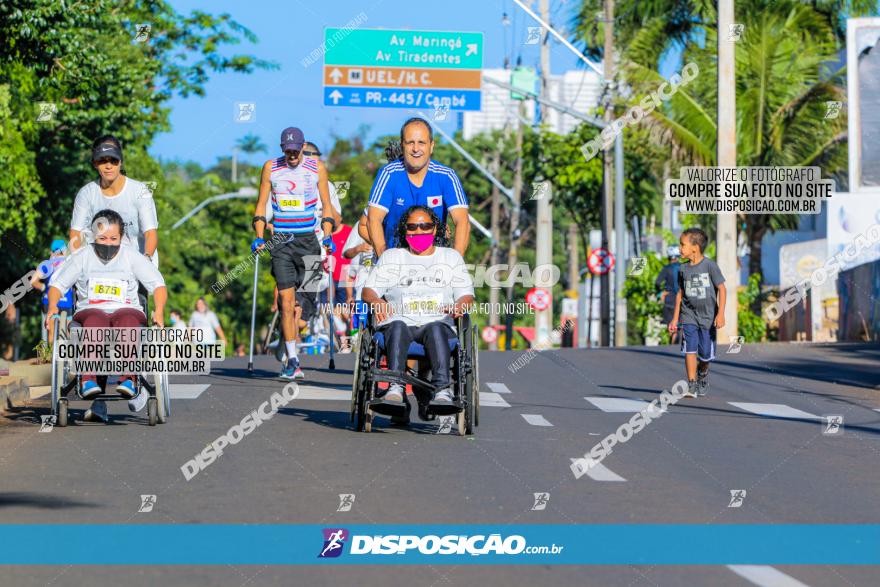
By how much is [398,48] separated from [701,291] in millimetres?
21850

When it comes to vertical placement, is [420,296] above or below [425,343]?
above

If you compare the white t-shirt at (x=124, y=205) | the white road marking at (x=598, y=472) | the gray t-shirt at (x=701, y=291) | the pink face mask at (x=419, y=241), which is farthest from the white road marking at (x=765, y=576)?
the gray t-shirt at (x=701, y=291)

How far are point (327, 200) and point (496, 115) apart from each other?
544ft

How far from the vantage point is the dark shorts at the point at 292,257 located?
14.6 meters

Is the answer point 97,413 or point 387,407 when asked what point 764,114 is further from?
point 387,407

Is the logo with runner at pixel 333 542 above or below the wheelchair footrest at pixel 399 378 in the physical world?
below

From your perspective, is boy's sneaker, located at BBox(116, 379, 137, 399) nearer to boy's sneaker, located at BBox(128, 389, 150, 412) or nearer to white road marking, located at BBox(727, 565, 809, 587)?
boy's sneaker, located at BBox(128, 389, 150, 412)

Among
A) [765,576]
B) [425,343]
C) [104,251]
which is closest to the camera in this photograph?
[765,576]

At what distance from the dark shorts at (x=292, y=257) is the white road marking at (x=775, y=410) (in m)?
4.06

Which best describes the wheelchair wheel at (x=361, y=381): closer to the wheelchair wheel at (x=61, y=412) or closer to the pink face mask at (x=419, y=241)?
the pink face mask at (x=419, y=241)

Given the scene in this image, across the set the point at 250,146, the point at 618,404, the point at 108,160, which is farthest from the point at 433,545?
the point at 250,146

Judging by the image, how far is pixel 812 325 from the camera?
1485 inches

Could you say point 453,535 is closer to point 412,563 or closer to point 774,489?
point 412,563

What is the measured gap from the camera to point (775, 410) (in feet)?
44.7
